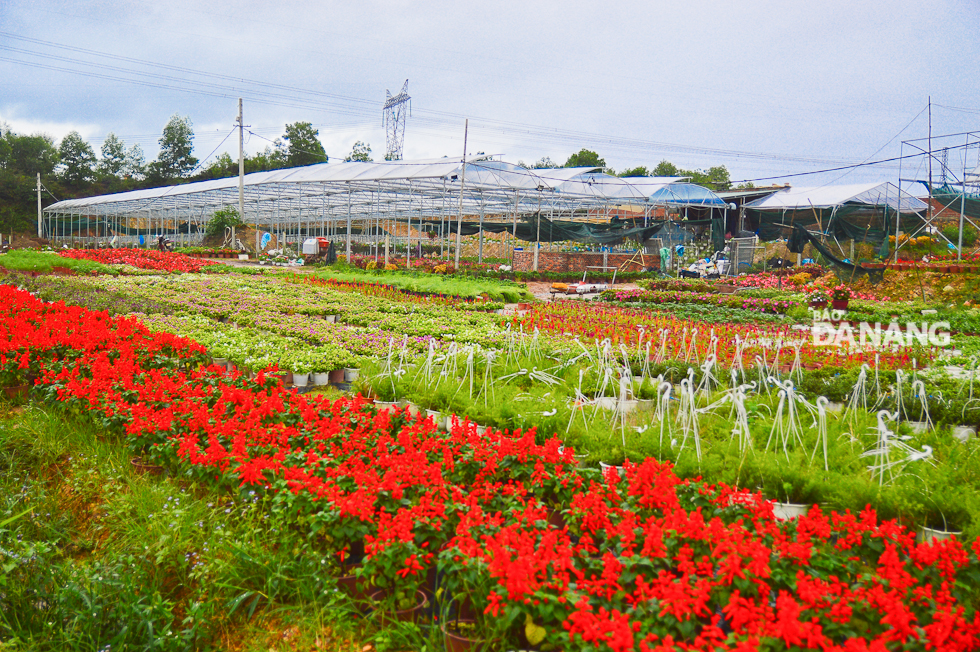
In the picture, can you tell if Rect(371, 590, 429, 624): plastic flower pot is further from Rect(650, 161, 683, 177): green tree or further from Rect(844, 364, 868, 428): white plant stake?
Rect(650, 161, 683, 177): green tree

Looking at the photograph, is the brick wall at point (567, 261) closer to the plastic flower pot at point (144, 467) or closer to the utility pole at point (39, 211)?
the plastic flower pot at point (144, 467)

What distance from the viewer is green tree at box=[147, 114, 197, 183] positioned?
66.3 metres

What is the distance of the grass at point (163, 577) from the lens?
257 centimetres

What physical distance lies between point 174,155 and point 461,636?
75.1 metres

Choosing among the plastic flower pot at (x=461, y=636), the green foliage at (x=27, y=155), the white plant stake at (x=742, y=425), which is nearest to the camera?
the plastic flower pot at (x=461, y=636)

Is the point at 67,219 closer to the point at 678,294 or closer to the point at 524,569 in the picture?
the point at 678,294

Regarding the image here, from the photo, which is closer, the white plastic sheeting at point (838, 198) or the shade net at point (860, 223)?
the shade net at point (860, 223)

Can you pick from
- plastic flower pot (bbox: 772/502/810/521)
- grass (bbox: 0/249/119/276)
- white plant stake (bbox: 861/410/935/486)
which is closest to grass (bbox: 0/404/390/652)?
plastic flower pot (bbox: 772/502/810/521)

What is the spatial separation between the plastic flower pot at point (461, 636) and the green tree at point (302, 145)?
213ft

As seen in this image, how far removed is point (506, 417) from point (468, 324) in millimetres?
4866

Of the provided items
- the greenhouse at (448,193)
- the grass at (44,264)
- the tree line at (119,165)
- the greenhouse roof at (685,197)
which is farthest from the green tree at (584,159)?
the grass at (44,264)

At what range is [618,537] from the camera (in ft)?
8.70

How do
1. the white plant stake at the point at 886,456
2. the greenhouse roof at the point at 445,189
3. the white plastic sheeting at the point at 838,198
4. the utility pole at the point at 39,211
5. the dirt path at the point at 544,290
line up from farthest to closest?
the utility pole at the point at 39,211
the white plastic sheeting at the point at 838,198
the greenhouse roof at the point at 445,189
the dirt path at the point at 544,290
the white plant stake at the point at 886,456

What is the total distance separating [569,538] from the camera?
107 inches
